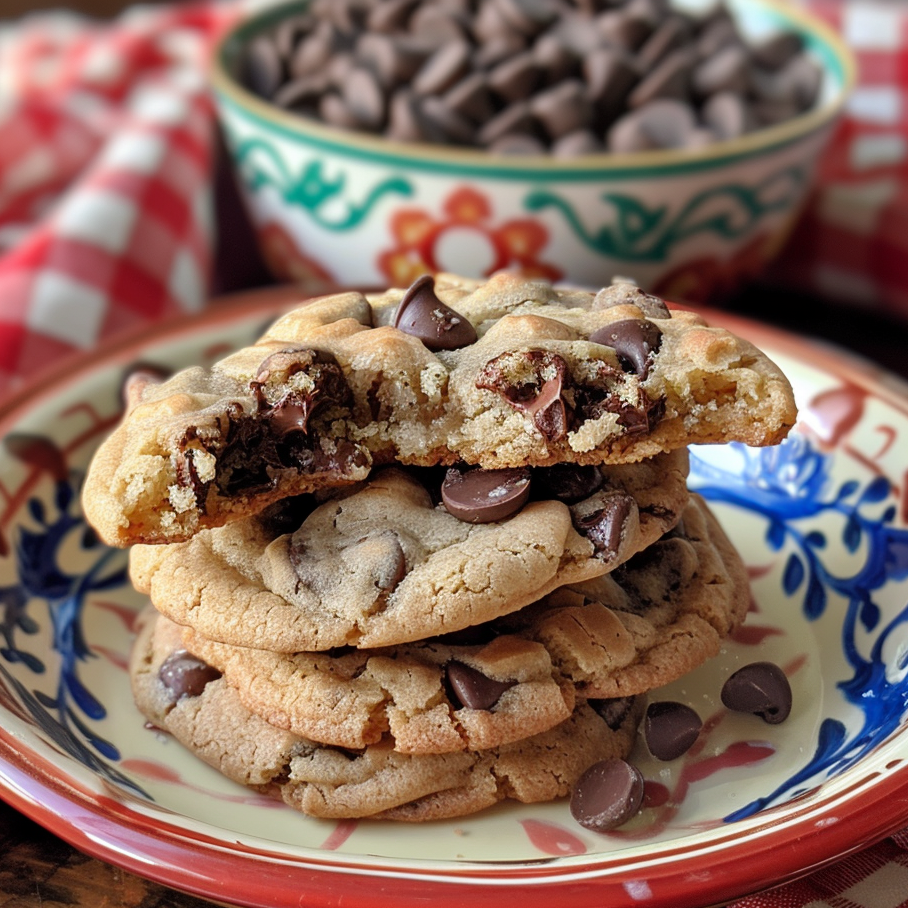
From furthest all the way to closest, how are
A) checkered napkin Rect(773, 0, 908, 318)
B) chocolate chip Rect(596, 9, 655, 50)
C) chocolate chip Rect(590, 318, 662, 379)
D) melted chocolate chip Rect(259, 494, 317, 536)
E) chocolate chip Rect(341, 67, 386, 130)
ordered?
checkered napkin Rect(773, 0, 908, 318) → chocolate chip Rect(596, 9, 655, 50) → chocolate chip Rect(341, 67, 386, 130) → melted chocolate chip Rect(259, 494, 317, 536) → chocolate chip Rect(590, 318, 662, 379)

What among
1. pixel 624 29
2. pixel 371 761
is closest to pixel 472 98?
pixel 624 29

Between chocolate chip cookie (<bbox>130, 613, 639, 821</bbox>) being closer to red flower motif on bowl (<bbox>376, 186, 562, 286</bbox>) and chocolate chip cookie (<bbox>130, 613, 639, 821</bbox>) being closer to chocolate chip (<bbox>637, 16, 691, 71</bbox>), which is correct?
red flower motif on bowl (<bbox>376, 186, 562, 286</bbox>)

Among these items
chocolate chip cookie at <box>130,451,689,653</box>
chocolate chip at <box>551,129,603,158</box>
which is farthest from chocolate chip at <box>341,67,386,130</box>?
chocolate chip cookie at <box>130,451,689,653</box>

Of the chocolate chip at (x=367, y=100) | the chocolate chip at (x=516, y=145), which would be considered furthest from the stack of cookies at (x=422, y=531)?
the chocolate chip at (x=367, y=100)

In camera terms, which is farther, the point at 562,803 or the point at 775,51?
the point at 775,51

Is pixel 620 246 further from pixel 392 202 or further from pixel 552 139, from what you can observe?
pixel 392 202

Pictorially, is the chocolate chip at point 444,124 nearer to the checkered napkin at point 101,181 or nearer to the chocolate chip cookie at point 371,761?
the checkered napkin at point 101,181

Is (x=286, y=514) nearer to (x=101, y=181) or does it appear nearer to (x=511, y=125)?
(x=511, y=125)
